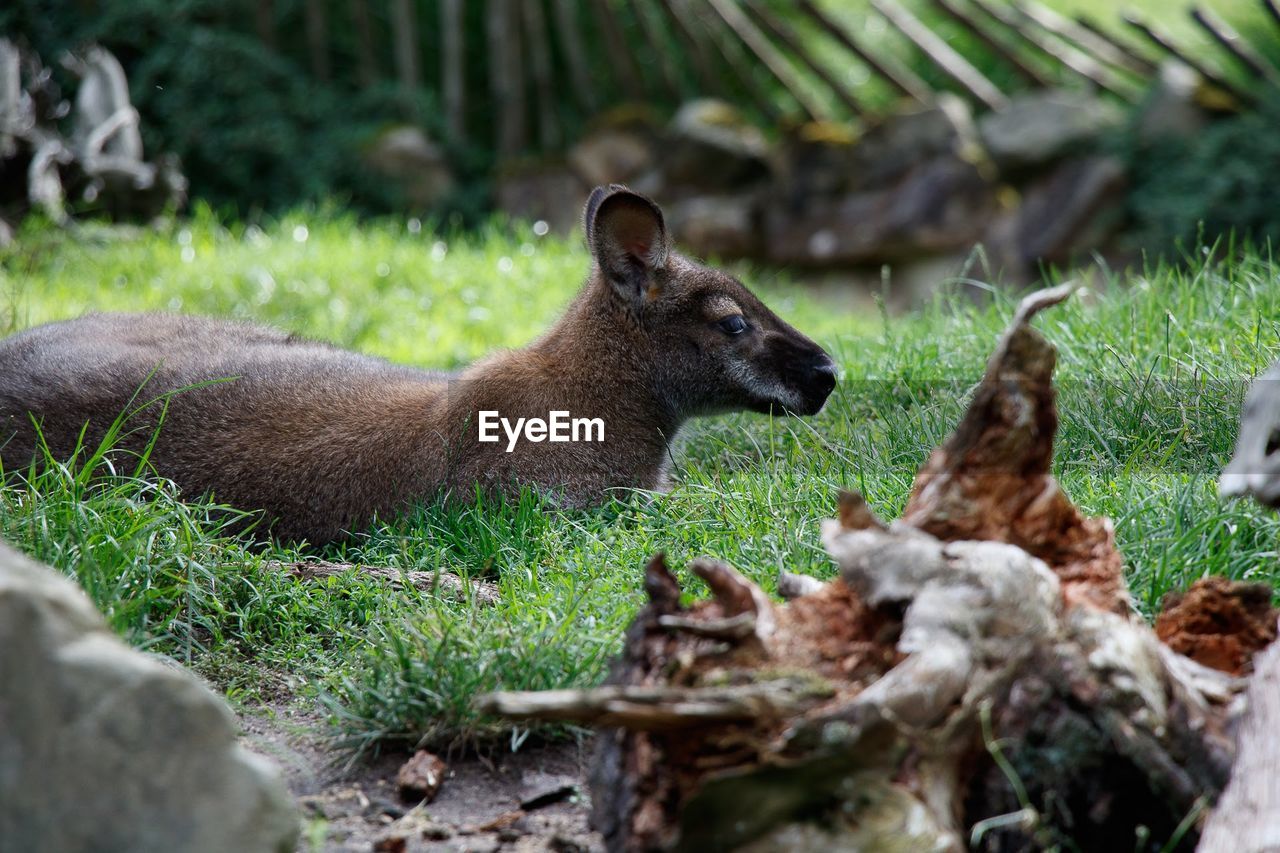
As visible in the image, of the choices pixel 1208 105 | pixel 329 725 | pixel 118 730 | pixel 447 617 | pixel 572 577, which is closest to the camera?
pixel 118 730

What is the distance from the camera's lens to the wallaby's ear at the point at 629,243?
5016mm

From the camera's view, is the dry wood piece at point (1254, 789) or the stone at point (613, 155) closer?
the dry wood piece at point (1254, 789)

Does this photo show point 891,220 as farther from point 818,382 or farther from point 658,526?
point 658,526

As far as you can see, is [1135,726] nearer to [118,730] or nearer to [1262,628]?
[1262,628]

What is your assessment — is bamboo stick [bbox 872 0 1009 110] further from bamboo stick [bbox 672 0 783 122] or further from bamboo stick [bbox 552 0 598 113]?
bamboo stick [bbox 552 0 598 113]

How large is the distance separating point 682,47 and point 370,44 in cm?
314

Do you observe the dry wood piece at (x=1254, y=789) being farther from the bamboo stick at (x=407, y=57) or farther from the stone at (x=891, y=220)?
the bamboo stick at (x=407, y=57)

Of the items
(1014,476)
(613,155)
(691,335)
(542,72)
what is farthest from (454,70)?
(1014,476)

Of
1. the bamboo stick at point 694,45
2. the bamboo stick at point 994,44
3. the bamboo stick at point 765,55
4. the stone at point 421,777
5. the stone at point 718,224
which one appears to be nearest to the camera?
the stone at point 421,777

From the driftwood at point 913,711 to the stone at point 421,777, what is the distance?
61cm

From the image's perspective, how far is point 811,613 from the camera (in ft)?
9.08

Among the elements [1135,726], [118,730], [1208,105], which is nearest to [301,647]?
[118,730]

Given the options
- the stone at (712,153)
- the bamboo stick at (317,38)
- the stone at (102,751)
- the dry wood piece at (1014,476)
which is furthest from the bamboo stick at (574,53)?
the stone at (102,751)

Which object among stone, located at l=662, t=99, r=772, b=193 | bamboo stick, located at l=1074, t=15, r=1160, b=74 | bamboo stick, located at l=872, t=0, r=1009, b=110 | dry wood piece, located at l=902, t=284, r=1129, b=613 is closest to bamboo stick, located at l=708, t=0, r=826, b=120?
stone, located at l=662, t=99, r=772, b=193
